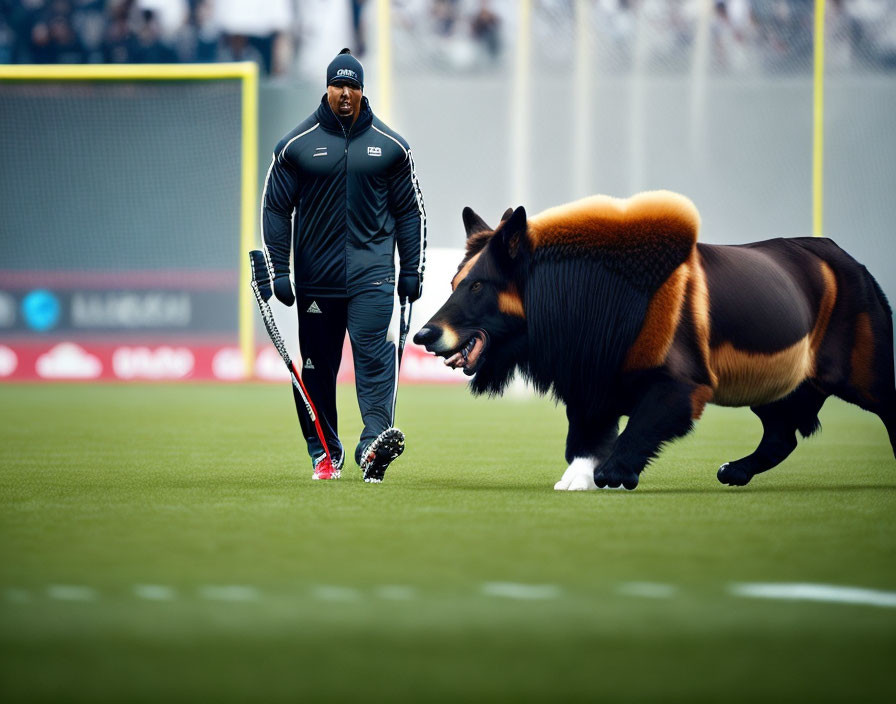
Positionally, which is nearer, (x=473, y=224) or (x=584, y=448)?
(x=584, y=448)

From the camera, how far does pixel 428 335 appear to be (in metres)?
6.34

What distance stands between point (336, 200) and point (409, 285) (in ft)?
1.74

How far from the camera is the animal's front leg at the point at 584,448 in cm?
650

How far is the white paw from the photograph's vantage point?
6484 mm

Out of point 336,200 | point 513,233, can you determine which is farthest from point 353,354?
point 513,233

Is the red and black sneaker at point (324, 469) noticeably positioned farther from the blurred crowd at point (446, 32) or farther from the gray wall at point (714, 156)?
the blurred crowd at point (446, 32)

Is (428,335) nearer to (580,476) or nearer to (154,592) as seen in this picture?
(580,476)

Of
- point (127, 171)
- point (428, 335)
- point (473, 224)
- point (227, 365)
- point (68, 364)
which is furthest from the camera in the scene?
point (127, 171)

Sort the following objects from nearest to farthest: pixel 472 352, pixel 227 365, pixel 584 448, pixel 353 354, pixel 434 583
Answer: pixel 434 583 < pixel 472 352 < pixel 584 448 < pixel 353 354 < pixel 227 365

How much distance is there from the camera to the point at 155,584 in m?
4.00

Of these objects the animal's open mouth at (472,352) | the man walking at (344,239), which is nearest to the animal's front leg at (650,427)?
the animal's open mouth at (472,352)

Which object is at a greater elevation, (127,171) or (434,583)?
(434,583)

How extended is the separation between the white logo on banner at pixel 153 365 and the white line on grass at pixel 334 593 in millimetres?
14681

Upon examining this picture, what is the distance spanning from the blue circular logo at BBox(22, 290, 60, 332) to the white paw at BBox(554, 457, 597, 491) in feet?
42.8
